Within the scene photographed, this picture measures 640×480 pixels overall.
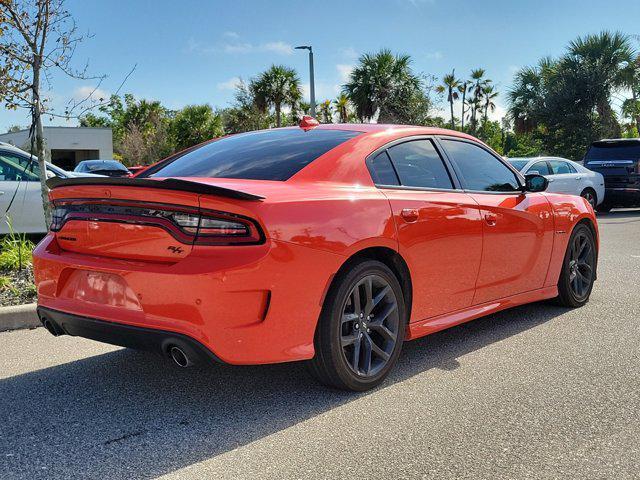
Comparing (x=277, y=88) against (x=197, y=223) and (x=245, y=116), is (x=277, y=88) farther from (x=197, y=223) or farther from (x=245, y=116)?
(x=197, y=223)

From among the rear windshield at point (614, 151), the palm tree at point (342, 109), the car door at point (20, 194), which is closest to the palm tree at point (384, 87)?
the palm tree at point (342, 109)

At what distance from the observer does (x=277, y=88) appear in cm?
4016

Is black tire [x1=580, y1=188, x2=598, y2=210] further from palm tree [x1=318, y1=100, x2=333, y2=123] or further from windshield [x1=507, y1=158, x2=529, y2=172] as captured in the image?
palm tree [x1=318, y1=100, x2=333, y2=123]

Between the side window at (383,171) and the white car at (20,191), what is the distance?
20.0ft

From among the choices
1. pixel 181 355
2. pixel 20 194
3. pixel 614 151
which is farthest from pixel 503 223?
pixel 614 151

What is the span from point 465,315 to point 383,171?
1.14 m

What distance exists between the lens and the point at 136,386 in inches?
150

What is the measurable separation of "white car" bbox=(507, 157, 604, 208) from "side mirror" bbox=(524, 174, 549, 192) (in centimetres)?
820

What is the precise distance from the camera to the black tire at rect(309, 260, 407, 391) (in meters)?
3.43

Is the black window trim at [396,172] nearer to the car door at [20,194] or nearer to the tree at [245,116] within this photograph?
the car door at [20,194]

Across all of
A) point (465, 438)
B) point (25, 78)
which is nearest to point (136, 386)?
point (465, 438)

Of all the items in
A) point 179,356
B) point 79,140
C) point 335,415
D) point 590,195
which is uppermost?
point 79,140

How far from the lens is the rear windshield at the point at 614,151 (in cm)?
1703

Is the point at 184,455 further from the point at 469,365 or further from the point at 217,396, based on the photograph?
the point at 469,365
